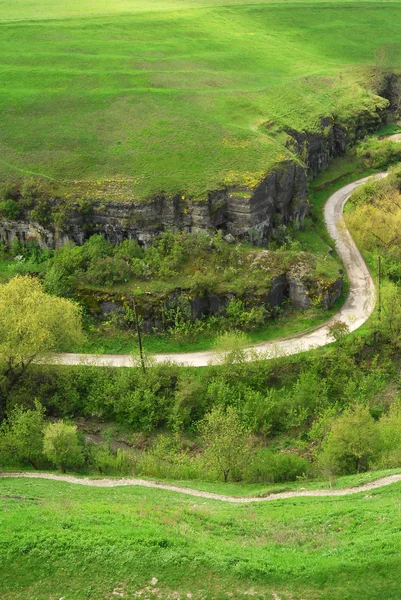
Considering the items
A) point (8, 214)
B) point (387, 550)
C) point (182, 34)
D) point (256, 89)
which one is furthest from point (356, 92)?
point (387, 550)

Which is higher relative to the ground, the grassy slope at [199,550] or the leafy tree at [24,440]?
the grassy slope at [199,550]

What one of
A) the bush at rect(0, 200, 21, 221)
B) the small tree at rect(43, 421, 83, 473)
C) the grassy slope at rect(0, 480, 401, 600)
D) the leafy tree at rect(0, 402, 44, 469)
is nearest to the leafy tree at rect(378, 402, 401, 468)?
the grassy slope at rect(0, 480, 401, 600)

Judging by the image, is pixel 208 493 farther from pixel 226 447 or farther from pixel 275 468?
pixel 275 468

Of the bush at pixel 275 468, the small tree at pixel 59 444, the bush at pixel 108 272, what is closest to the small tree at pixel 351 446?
the bush at pixel 275 468

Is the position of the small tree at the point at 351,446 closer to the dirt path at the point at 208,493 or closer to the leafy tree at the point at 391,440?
the leafy tree at the point at 391,440

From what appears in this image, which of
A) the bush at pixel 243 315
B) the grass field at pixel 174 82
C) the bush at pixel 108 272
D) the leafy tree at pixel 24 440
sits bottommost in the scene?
the leafy tree at pixel 24 440

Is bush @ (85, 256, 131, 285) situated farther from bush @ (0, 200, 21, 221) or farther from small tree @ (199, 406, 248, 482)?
small tree @ (199, 406, 248, 482)

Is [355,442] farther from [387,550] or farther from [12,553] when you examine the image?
[12,553]
